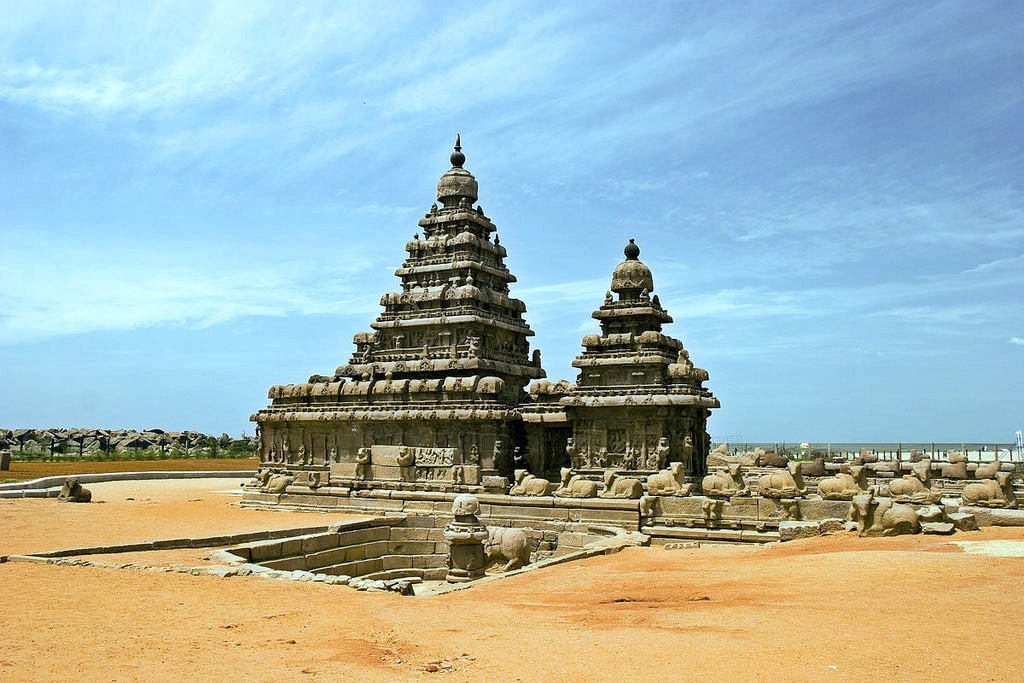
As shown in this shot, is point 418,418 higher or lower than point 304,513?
higher

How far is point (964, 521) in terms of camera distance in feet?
59.7

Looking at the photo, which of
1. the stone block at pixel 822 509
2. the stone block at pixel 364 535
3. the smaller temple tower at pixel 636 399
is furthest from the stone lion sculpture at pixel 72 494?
the stone block at pixel 822 509

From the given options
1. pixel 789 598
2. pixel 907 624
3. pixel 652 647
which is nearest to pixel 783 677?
pixel 652 647

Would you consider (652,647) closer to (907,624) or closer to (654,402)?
(907,624)

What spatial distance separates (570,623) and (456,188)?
1209 inches

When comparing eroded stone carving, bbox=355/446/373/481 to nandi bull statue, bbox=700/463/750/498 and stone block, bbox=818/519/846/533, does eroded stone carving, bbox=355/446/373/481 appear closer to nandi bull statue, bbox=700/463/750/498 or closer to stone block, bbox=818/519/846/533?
nandi bull statue, bbox=700/463/750/498

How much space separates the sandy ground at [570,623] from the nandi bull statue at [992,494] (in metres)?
5.60

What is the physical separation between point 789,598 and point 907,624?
2.22 meters

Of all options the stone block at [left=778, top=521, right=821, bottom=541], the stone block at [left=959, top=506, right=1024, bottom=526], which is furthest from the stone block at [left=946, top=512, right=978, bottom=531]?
the stone block at [left=778, top=521, right=821, bottom=541]

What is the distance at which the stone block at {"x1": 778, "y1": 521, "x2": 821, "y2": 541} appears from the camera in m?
19.2

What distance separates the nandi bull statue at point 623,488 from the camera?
23.9 metres

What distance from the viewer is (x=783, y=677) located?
7977 mm

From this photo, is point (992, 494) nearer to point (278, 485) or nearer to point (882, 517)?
point (882, 517)

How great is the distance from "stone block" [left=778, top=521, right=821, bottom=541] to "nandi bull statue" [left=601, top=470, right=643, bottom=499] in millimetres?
4864
